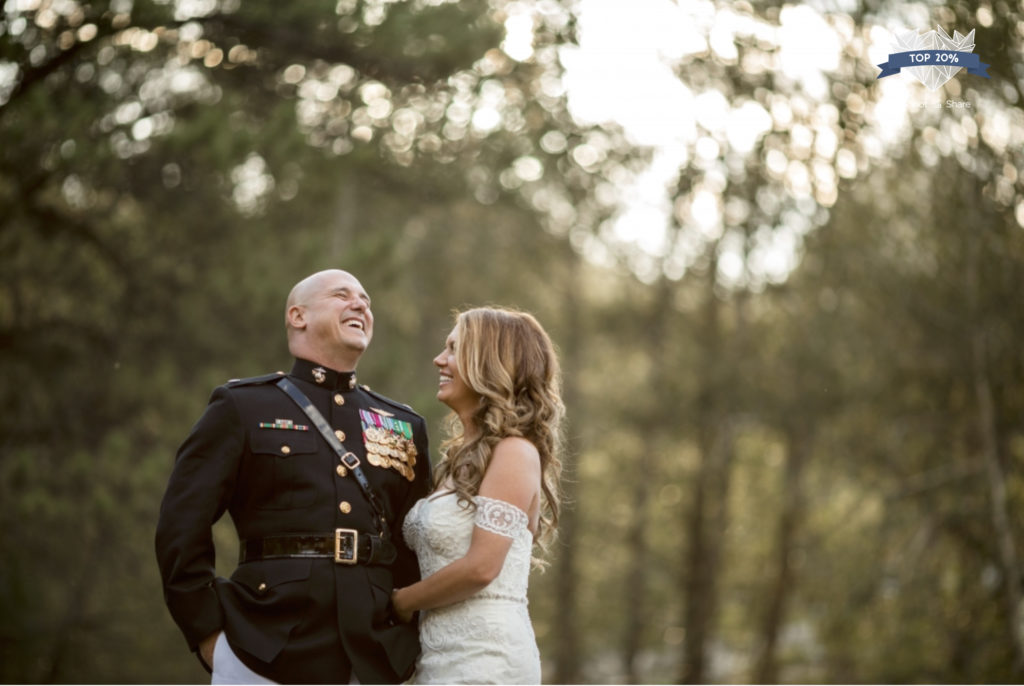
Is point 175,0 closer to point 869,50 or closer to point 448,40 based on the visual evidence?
point 448,40

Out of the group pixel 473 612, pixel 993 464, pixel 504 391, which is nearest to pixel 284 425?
pixel 504 391

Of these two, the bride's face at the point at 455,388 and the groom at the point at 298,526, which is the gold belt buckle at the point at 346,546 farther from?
the bride's face at the point at 455,388

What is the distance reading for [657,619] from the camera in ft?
66.1

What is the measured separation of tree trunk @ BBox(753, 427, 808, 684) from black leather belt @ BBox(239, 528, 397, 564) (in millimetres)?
14131

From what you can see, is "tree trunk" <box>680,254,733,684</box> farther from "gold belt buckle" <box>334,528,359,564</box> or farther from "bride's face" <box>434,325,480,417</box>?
"gold belt buckle" <box>334,528,359,564</box>

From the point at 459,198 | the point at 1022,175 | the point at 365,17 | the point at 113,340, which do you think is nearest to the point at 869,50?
the point at 1022,175

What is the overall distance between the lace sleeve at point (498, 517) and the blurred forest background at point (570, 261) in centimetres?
592

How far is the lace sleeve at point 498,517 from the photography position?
3723 mm

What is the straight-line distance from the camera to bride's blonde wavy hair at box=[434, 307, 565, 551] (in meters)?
3.91

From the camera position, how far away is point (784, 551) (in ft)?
57.5

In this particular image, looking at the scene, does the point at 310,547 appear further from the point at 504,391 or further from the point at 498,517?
the point at 504,391

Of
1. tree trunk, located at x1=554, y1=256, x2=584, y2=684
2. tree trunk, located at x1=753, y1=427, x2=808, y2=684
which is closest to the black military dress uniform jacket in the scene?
tree trunk, located at x1=753, y1=427, x2=808, y2=684

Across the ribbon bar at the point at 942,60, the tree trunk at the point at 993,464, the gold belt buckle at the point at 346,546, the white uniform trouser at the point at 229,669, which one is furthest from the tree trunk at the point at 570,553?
the white uniform trouser at the point at 229,669

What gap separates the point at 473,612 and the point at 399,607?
25cm
